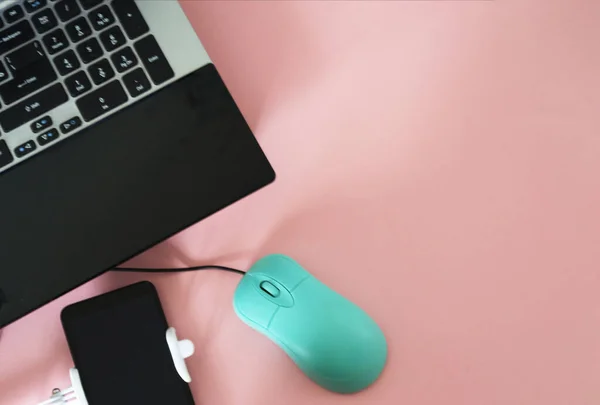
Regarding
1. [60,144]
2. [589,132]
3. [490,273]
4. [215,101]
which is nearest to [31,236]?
[60,144]

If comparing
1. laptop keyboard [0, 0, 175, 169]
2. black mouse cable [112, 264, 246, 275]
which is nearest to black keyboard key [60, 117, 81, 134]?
laptop keyboard [0, 0, 175, 169]

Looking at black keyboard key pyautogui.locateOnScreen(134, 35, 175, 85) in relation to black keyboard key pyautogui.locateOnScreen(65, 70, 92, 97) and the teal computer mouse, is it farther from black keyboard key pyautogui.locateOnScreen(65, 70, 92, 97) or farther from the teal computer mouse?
the teal computer mouse

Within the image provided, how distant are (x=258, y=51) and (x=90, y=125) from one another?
17cm

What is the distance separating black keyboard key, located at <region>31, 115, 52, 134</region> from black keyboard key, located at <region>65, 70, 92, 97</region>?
0.03 m

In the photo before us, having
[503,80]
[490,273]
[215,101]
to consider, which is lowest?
[490,273]

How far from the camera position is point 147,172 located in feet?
1.61

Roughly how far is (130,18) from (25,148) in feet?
0.45

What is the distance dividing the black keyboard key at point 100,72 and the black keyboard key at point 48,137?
0.17 ft

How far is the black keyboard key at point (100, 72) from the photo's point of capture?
19.0 inches

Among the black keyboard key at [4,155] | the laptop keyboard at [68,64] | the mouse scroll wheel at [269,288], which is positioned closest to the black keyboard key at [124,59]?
the laptop keyboard at [68,64]

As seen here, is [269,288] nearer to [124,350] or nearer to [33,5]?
[124,350]

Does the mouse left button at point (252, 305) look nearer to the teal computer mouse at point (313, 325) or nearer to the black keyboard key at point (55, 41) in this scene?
the teal computer mouse at point (313, 325)

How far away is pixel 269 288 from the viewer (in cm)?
49

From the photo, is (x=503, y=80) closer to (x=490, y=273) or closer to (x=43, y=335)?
(x=490, y=273)
